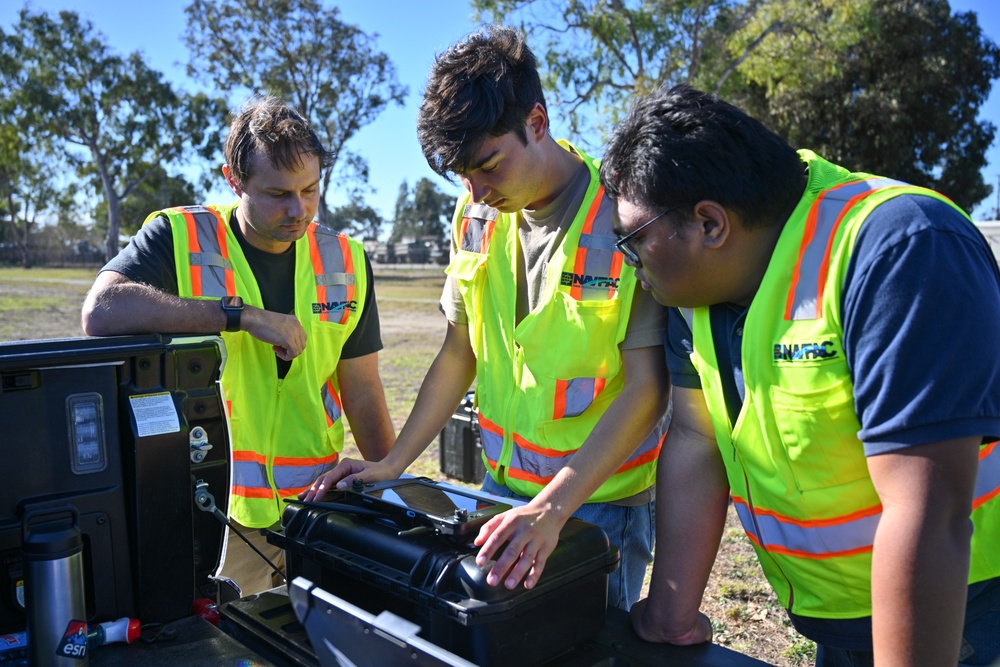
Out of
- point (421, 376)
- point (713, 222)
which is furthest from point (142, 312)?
point (421, 376)

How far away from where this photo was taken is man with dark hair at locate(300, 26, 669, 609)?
1.88 metres

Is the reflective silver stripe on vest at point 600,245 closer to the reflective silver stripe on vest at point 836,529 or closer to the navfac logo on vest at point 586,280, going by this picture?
the navfac logo on vest at point 586,280

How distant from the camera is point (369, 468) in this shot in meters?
2.03

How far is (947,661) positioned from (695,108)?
0.98 meters

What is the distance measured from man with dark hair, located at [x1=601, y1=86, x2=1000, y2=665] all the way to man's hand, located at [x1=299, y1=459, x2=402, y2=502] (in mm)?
711

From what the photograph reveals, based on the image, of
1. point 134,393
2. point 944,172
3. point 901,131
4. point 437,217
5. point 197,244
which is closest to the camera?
point 134,393

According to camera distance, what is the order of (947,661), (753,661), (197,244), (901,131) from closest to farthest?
1. (947,661)
2. (753,661)
3. (197,244)
4. (901,131)

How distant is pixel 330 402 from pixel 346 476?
828 mm

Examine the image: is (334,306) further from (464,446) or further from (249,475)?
(464,446)

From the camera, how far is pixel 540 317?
6.63ft

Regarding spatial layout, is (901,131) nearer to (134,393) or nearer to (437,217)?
(134,393)

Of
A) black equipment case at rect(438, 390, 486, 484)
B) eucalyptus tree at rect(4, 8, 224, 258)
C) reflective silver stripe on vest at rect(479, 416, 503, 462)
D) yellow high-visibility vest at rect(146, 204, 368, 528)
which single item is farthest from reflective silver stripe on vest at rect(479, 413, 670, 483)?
eucalyptus tree at rect(4, 8, 224, 258)

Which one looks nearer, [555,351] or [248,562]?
[555,351]

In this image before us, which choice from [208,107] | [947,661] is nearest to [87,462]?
[947,661]
